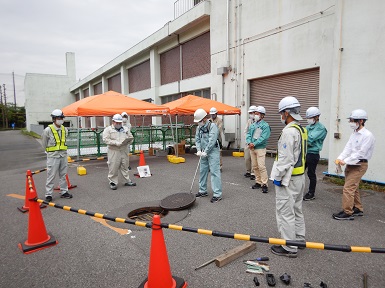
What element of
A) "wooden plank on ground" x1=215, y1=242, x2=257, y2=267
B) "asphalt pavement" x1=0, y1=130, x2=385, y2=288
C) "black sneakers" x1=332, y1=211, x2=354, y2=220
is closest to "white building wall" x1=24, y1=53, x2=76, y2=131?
"asphalt pavement" x1=0, y1=130, x2=385, y2=288

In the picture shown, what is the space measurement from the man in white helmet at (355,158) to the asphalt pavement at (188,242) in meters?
0.31

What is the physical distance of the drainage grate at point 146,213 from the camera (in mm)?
5251

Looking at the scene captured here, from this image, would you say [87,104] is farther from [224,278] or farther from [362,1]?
[362,1]

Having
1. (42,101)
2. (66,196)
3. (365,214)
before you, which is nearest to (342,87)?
(365,214)

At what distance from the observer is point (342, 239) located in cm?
400

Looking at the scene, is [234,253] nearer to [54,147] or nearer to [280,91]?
[54,147]

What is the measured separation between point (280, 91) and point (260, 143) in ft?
20.1

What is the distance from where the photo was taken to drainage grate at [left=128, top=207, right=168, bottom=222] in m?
5.25

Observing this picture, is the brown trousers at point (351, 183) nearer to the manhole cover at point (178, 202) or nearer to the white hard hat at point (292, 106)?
the white hard hat at point (292, 106)

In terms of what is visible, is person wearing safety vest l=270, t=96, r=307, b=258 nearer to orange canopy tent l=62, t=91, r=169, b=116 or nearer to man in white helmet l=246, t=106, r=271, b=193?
man in white helmet l=246, t=106, r=271, b=193

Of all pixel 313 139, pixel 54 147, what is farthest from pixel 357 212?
pixel 54 147

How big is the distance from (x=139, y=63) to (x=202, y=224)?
2283 cm

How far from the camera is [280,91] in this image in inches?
467

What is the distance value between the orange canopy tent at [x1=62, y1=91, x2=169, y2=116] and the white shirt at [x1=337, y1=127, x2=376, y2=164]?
743 centimetres
